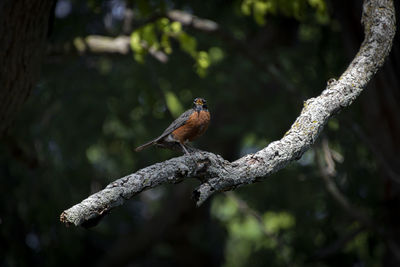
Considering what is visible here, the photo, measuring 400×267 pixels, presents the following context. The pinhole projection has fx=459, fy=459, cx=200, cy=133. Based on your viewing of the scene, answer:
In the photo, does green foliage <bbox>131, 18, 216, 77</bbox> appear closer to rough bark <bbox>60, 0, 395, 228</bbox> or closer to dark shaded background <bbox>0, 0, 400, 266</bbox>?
dark shaded background <bbox>0, 0, 400, 266</bbox>

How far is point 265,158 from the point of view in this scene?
3.15m

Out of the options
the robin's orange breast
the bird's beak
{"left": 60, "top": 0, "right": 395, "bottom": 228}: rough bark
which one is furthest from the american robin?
{"left": 60, "top": 0, "right": 395, "bottom": 228}: rough bark

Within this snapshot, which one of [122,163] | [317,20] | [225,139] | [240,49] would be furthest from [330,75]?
[122,163]

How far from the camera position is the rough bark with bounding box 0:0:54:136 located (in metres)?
3.97

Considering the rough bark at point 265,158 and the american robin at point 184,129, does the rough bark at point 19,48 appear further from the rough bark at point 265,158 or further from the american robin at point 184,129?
the rough bark at point 265,158

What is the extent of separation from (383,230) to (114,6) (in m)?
5.34

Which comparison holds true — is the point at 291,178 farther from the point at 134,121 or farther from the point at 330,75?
the point at 134,121

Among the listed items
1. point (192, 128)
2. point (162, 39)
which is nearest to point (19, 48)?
point (162, 39)

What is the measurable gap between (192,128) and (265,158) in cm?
201

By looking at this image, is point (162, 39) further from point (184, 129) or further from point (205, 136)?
point (205, 136)

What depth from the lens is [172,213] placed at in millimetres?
9477

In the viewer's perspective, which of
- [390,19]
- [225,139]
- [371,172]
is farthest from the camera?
[225,139]

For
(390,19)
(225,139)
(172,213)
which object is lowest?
(172,213)

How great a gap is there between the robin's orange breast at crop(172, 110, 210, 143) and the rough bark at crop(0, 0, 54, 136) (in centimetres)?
158
